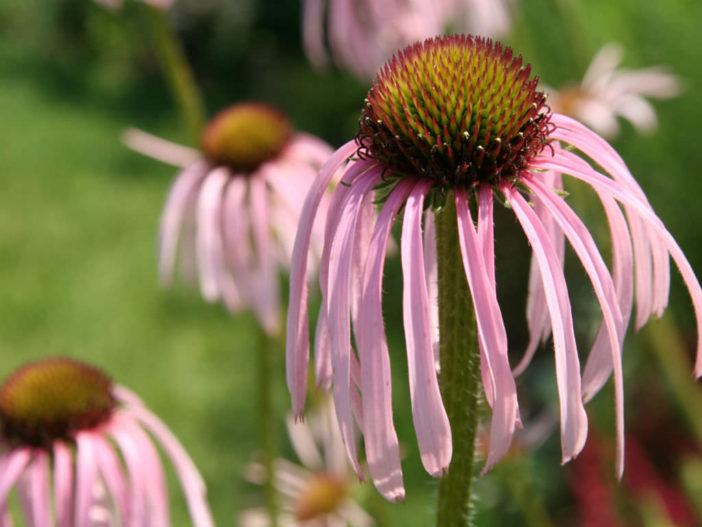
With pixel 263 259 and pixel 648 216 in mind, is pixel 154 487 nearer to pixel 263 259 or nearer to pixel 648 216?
pixel 263 259

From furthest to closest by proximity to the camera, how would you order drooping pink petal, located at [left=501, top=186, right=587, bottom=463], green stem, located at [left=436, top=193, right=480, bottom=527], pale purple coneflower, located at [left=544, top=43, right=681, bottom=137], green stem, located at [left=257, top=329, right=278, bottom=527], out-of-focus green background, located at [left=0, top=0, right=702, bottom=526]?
out-of-focus green background, located at [left=0, top=0, right=702, bottom=526], pale purple coneflower, located at [left=544, top=43, right=681, bottom=137], green stem, located at [left=257, top=329, right=278, bottom=527], green stem, located at [left=436, top=193, right=480, bottom=527], drooping pink petal, located at [left=501, top=186, right=587, bottom=463]

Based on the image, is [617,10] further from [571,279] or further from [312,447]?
[312,447]

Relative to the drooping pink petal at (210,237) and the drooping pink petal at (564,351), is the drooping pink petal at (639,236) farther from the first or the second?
the drooping pink petal at (210,237)

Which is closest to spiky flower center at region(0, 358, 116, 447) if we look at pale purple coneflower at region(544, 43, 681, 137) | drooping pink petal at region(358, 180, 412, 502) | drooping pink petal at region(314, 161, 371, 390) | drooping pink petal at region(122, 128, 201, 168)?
drooping pink petal at region(122, 128, 201, 168)

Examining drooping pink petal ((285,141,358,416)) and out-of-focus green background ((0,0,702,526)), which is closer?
drooping pink petal ((285,141,358,416))

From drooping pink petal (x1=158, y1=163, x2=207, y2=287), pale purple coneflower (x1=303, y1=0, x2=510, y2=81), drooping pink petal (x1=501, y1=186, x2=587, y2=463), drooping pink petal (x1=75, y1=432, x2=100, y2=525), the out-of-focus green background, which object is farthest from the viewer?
the out-of-focus green background

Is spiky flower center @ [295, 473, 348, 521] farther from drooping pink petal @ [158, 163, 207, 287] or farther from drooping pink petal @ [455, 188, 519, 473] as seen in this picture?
drooping pink petal @ [455, 188, 519, 473]

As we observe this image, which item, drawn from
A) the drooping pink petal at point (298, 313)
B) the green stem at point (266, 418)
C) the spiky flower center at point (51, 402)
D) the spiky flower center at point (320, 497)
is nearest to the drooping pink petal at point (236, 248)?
the green stem at point (266, 418)
